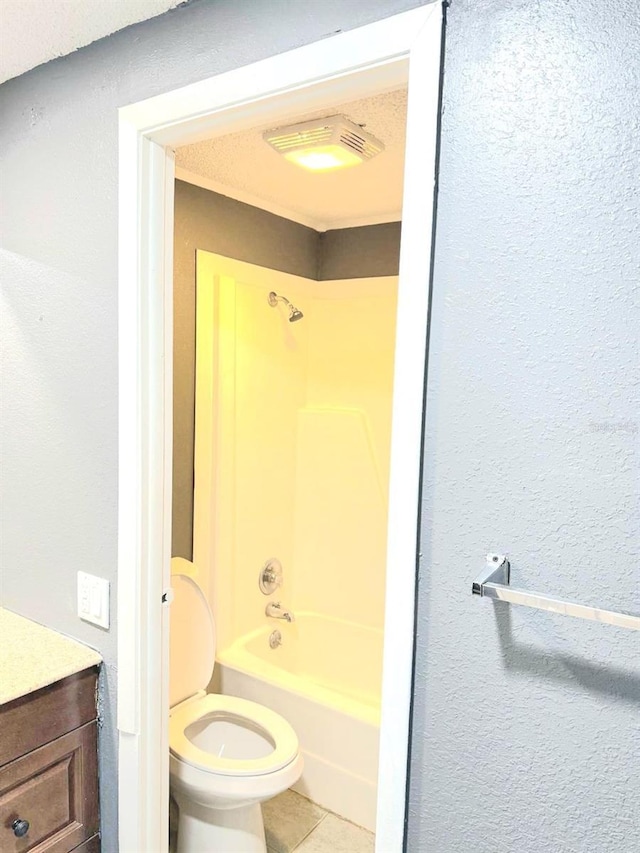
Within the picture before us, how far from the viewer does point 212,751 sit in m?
2.04

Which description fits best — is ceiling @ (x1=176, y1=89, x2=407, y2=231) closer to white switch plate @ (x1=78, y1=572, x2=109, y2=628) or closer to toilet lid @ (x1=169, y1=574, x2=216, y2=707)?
white switch plate @ (x1=78, y1=572, x2=109, y2=628)

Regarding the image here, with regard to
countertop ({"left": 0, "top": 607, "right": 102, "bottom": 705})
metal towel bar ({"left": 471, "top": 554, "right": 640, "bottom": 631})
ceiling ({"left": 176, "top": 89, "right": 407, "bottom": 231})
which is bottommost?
countertop ({"left": 0, "top": 607, "right": 102, "bottom": 705})

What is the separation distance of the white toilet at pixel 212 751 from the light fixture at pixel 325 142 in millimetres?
1399

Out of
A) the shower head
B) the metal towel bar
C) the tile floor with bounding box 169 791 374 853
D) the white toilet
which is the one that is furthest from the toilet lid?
the metal towel bar

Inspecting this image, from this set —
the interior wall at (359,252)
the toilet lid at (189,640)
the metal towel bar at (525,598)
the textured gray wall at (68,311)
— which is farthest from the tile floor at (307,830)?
the interior wall at (359,252)

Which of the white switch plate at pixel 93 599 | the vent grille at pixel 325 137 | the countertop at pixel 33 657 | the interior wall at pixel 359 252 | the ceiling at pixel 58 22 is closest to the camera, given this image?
the ceiling at pixel 58 22

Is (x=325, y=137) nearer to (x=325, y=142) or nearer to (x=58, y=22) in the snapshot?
(x=325, y=142)

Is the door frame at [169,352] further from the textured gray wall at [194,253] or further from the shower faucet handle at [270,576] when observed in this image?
the shower faucet handle at [270,576]

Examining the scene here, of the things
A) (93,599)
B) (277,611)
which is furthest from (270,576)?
(93,599)

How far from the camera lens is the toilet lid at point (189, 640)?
201 centimetres

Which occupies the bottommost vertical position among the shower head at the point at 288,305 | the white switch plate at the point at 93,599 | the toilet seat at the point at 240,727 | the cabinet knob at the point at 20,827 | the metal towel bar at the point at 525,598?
the toilet seat at the point at 240,727

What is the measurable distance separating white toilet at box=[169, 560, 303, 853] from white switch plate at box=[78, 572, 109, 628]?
1.75 feet

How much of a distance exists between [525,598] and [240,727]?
160 centimetres

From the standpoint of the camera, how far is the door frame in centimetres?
92
